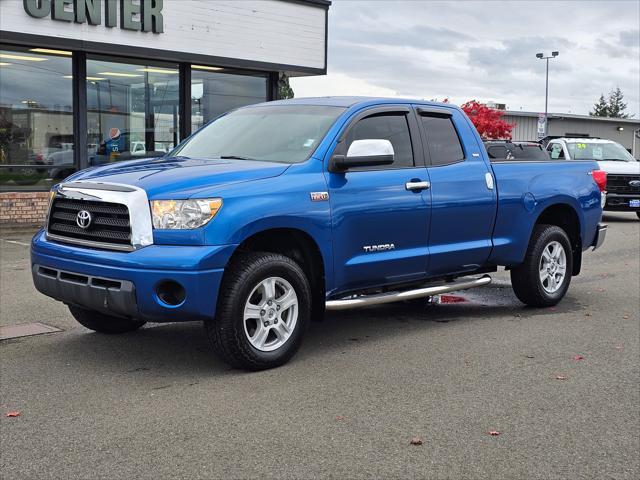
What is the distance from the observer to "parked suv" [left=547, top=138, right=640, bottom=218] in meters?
19.4

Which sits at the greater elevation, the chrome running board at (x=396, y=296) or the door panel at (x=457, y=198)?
the door panel at (x=457, y=198)

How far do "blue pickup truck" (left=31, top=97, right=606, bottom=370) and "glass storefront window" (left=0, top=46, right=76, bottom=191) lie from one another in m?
9.16

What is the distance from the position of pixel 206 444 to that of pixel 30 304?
4444 mm

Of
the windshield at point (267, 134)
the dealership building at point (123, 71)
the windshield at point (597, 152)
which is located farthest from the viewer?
the windshield at point (597, 152)

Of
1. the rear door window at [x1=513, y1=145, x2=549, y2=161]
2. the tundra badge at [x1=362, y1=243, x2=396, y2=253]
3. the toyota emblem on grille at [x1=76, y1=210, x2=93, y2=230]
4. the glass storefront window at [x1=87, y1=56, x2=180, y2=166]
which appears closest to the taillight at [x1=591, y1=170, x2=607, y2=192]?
the tundra badge at [x1=362, y1=243, x2=396, y2=253]

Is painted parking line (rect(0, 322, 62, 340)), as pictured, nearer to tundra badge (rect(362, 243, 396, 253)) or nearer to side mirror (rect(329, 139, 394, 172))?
tundra badge (rect(362, 243, 396, 253))

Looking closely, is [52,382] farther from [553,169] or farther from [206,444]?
[553,169]

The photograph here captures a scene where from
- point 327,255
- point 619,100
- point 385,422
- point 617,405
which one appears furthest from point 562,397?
point 619,100

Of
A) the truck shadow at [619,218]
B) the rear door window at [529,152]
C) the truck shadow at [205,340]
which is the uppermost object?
the rear door window at [529,152]

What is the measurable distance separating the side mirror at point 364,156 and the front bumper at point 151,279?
1181 mm

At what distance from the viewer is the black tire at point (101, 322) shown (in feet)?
21.6

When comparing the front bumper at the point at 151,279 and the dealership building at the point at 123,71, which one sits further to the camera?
the dealership building at the point at 123,71

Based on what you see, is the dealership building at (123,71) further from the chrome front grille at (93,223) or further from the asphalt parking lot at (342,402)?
the chrome front grille at (93,223)

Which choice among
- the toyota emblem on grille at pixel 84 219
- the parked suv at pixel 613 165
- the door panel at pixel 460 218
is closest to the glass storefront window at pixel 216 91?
the parked suv at pixel 613 165
